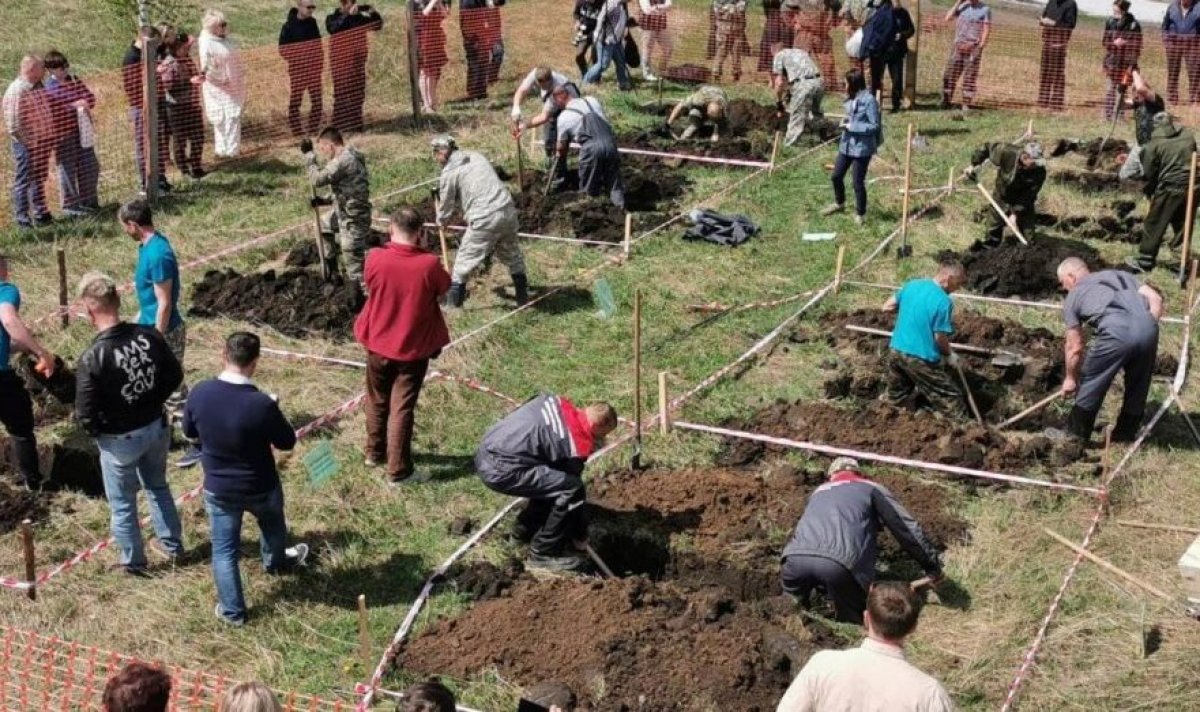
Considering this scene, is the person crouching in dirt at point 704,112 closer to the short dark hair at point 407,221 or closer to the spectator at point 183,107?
the spectator at point 183,107

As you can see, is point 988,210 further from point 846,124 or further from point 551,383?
point 551,383

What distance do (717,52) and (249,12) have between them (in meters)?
9.77

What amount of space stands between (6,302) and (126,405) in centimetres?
143

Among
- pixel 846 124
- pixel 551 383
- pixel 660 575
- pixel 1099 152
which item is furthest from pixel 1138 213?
pixel 660 575

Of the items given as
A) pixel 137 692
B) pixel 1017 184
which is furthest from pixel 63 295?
pixel 1017 184

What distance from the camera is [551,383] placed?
455 inches

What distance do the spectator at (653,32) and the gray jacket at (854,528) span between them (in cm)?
1470

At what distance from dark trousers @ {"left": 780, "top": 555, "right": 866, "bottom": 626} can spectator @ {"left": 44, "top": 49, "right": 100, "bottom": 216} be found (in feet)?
33.6

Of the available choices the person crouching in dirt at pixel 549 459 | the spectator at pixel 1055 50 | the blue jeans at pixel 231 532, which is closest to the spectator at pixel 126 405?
the blue jeans at pixel 231 532

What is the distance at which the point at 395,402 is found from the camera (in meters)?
9.62

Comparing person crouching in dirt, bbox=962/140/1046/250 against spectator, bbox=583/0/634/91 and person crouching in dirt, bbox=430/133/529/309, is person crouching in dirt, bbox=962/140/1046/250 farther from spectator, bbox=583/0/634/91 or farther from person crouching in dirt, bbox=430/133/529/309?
spectator, bbox=583/0/634/91

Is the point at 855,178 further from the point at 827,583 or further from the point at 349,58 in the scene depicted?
the point at 827,583

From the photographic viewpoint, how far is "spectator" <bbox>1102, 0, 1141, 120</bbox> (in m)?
19.7

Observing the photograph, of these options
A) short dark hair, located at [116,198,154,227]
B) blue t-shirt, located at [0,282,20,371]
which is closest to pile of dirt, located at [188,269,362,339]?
short dark hair, located at [116,198,154,227]
